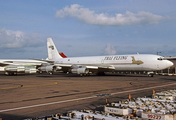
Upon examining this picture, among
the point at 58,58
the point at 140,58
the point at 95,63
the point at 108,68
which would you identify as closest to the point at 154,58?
the point at 140,58

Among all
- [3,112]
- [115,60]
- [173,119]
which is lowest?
[3,112]

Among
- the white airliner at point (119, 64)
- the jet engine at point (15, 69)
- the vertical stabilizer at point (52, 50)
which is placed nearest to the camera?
the white airliner at point (119, 64)

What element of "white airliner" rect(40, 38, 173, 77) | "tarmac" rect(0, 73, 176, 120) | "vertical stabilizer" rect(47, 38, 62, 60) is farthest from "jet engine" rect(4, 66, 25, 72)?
"tarmac" rect(0, 73, 176, 120)

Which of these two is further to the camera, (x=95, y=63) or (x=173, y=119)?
(x=95, y=63)

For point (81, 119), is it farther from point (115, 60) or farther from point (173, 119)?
point (115, 60)

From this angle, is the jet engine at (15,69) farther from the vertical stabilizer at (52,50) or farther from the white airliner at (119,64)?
the vertical stabilizer at (52,50)

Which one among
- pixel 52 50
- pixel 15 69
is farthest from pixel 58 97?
pixel 52 50

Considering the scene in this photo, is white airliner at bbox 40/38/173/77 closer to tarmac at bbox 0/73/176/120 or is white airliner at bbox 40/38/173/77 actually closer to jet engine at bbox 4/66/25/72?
jet engine at bbox 4/66/25/72

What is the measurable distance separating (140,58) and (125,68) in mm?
3637

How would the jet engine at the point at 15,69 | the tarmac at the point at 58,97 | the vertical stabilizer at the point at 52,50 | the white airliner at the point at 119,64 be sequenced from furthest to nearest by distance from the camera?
the vertical stabilizer at the point at 52,50, the jet engine at the point at 15,69, the white airliner at the point at 119,64, the tarmac at the point at 58,97

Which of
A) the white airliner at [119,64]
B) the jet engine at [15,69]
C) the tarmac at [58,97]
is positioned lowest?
the tarmac at [58,97]

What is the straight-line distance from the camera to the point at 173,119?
5633 millimetres

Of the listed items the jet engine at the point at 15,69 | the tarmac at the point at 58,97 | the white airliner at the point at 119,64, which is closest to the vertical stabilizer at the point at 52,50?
the white airliner at the point at 119,64

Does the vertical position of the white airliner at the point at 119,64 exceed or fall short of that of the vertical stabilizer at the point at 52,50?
it falls short
